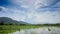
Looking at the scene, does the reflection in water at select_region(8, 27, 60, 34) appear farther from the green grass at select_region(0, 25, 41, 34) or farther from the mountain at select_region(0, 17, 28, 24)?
the mountain at select_region(0, 17, 28, 24)

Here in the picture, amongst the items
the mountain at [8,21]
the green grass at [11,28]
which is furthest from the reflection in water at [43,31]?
the mountain at [8,21]

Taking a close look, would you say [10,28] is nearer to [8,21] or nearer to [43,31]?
[8,21]

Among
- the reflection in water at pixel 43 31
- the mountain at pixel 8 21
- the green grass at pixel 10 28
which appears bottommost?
the reflection in water at pixel 43 31

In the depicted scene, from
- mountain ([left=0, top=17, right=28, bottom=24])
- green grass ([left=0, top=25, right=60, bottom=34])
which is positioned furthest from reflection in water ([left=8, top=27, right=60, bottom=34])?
mountain ([left=0, top=17, right=28, bottom=24])

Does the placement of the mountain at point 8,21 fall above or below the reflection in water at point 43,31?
above

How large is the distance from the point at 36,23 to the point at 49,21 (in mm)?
239

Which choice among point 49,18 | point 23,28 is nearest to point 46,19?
point 49,18

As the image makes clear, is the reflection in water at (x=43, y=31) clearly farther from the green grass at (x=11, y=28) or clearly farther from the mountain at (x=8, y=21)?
the mountain at (x=8, y=21)

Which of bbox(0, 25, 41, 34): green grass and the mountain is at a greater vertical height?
the mountain

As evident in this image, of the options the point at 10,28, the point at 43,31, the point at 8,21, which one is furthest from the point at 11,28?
the point at 43,31

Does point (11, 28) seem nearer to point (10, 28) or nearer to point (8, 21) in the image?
point (10, 28)

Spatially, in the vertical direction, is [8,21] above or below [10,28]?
above

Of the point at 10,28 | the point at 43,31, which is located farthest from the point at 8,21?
the point at 43,31

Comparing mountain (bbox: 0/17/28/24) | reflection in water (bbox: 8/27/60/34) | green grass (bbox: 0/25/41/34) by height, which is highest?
mountain (bbox: 0/17/28/24)
